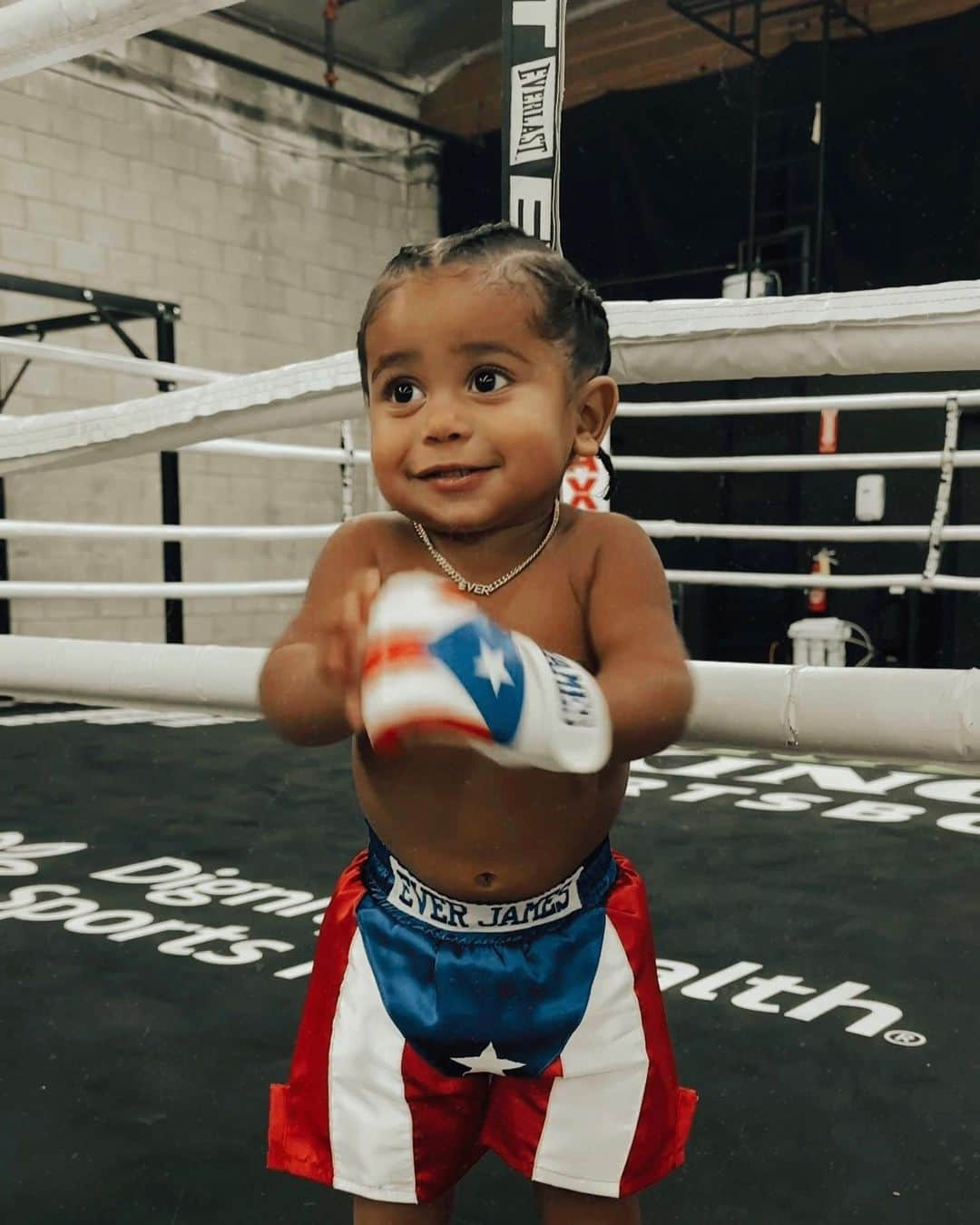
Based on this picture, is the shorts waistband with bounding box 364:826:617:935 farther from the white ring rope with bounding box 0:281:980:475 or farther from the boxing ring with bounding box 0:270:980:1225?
the white ring rope with bounding box 0:281:980:475

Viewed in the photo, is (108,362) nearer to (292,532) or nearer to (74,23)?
(292,532)

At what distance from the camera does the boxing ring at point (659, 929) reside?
0.76 meters

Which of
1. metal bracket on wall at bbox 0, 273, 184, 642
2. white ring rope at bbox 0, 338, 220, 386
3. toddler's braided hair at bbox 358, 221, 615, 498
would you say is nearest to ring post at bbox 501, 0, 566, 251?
toddler's braided hair at bbox 358, 221, 615, 498

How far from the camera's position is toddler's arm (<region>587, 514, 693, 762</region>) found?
554 millimetres

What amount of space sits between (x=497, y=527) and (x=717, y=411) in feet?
9.11

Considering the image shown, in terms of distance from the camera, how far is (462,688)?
43 centimetres

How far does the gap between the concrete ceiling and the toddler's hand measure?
Answer: 571 cm

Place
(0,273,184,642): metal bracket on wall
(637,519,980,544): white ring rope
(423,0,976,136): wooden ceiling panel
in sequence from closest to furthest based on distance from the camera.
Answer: (637,519,980,544): white ring rope → (0,273,184,642): metal bracket on wall → (423,0,976,136): wooden ceiling panel

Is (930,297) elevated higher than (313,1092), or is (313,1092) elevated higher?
(930,297)

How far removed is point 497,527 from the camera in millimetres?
638

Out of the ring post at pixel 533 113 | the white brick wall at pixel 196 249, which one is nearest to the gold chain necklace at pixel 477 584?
the ring post at pixel 533 113

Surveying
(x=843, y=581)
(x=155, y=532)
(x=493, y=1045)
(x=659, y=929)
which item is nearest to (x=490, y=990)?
(x=493, y=1045)

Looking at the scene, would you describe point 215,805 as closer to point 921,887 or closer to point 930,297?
point 921,887

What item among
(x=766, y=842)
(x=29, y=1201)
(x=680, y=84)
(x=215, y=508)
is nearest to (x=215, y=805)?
(x=766, y=842)
